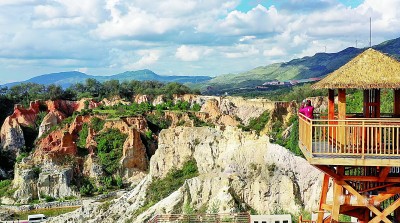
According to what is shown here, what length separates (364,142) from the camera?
987 centimetres

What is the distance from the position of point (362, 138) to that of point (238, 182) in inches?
707

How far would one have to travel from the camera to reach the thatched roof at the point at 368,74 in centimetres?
977

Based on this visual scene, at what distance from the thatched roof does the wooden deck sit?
2.10 ft

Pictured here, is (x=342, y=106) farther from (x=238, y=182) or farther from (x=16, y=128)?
(x=16, y=128)

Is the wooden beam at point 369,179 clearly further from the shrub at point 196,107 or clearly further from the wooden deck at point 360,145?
the shrub at point 196,107

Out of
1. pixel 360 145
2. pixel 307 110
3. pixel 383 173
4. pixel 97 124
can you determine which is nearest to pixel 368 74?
pixel 360 145

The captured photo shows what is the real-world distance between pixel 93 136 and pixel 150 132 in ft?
20.1

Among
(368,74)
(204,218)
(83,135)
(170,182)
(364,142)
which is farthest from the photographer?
(83,135)

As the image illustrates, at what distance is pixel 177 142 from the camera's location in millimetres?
35562

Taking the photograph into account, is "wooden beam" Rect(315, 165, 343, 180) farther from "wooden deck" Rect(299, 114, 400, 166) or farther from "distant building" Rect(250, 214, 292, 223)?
"distant building" Rect(250, 214, 292, 223)

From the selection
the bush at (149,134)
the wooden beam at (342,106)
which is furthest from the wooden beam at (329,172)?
the bush at (149,134)

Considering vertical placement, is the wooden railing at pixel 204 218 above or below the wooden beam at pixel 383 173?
below

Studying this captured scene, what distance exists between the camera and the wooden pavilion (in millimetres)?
9727

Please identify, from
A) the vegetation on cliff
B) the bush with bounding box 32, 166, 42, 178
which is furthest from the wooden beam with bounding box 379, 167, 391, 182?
the bush with bounding box 32, 166, 42, 178
